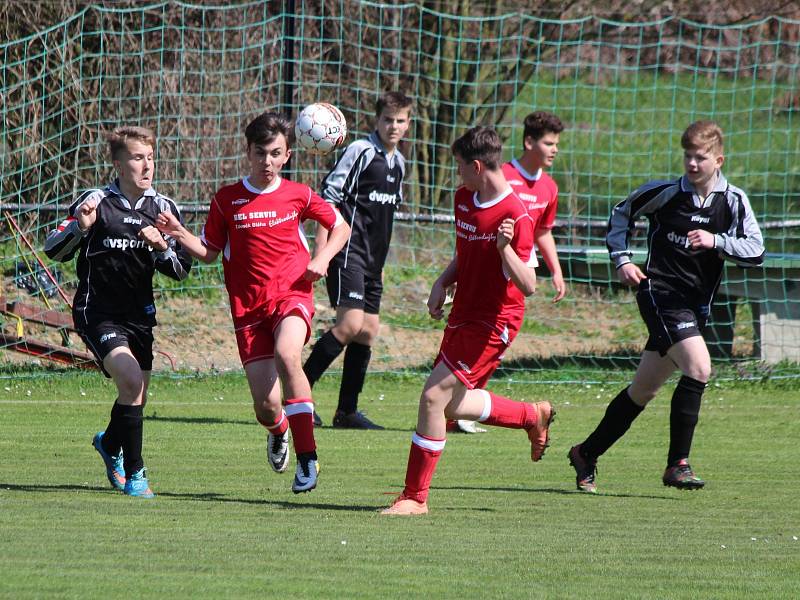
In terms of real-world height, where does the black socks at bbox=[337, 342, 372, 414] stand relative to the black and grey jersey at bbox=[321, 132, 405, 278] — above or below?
below

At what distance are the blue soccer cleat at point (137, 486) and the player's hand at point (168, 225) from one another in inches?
45.4

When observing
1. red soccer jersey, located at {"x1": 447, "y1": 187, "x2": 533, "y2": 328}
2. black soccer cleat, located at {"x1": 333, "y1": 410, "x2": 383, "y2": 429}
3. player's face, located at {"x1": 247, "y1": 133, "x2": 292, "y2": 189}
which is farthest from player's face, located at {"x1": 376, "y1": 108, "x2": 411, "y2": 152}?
red soccer jersey, located at {"x1": 447, "y1": 187, "x2": 533, "y2": 328}

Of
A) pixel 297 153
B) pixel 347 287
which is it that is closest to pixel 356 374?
pixel 347 287

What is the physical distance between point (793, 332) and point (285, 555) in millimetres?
8055

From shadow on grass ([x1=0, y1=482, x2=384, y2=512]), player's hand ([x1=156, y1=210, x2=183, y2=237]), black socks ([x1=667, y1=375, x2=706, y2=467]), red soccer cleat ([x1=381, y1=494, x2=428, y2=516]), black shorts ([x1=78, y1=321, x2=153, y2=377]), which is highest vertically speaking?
player's hand ([x1=156, y1=210, x2=183, y2=237])

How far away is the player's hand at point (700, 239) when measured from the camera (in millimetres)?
6379

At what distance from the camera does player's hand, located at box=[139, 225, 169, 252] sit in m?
6.03

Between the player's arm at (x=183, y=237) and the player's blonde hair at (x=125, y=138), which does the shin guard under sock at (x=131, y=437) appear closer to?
the player's arm at (x=183, y=237)

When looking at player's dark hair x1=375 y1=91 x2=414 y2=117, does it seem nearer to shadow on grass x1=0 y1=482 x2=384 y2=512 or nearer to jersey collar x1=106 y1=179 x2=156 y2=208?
jersey collar x1=106 y1=179 x2=156 y2=208

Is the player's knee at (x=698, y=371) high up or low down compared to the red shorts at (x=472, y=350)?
down

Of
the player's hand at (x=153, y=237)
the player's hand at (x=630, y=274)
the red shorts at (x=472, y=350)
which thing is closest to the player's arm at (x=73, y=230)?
the player's hand at (x=153, y=237)

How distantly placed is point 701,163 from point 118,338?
3.03 metres

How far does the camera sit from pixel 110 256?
6277 mm

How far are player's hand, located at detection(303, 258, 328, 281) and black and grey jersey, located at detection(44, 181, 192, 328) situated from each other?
27.4 inches
